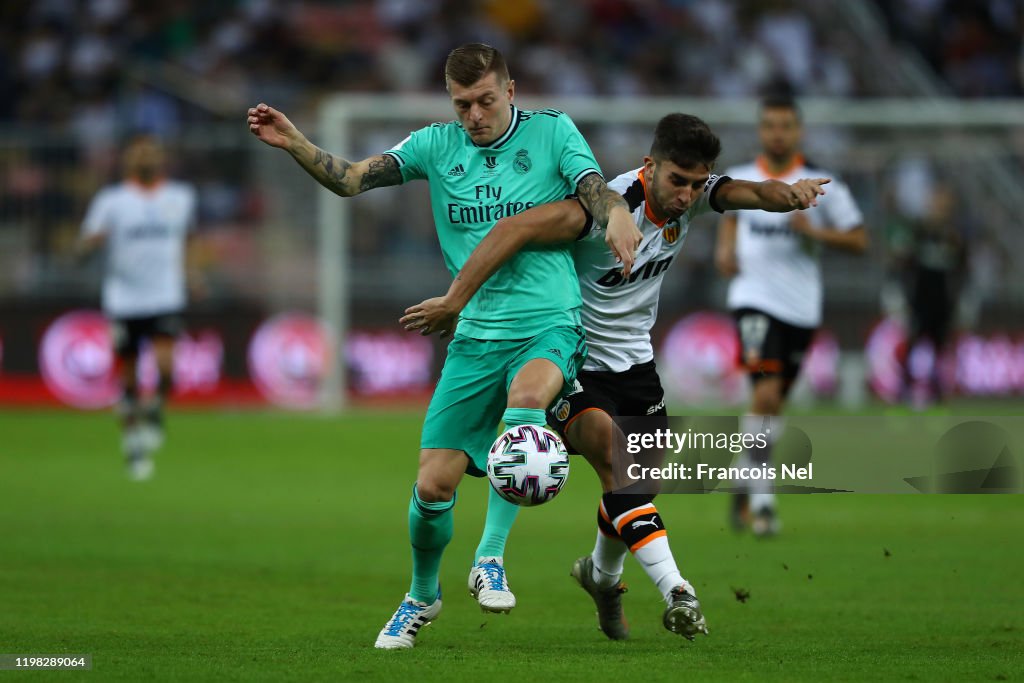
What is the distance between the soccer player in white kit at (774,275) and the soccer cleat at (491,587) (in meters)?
4.28

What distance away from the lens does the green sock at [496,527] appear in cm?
695

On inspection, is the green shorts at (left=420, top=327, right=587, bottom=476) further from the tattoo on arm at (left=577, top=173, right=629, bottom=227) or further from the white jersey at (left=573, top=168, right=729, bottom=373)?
the tattoo on arm at (left=577, top=173, right=629, bottom=227)

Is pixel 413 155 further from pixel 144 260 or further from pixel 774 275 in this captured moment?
pixel 144 260

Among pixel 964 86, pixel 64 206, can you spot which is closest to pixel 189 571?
pixel 64 206

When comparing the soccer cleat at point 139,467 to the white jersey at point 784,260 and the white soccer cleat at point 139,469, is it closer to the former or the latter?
the white soccer cleat at point 139,469

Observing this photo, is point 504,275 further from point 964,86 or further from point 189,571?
point 964,86

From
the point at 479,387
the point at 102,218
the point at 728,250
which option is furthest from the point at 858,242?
the point at 102,218

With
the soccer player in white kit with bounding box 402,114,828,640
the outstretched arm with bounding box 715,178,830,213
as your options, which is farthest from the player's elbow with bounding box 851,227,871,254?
the outstretched arm with bounding box 715,178,830,213

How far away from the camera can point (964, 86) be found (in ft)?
85.3

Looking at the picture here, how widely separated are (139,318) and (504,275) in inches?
369

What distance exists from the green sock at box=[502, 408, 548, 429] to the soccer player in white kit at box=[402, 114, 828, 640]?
1.47 ft

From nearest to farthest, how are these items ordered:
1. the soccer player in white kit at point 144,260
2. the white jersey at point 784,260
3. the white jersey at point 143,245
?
the white jersey at point 784,260 → the soccer player in white kit at point 144,260 → the white jersey at point 143,245

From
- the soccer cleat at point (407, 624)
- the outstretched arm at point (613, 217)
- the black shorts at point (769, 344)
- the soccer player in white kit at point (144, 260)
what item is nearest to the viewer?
the outstretched arm at point (613, 217)

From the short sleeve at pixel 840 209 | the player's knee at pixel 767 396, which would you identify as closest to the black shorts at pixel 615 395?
the player's knee at pixel 767 396
